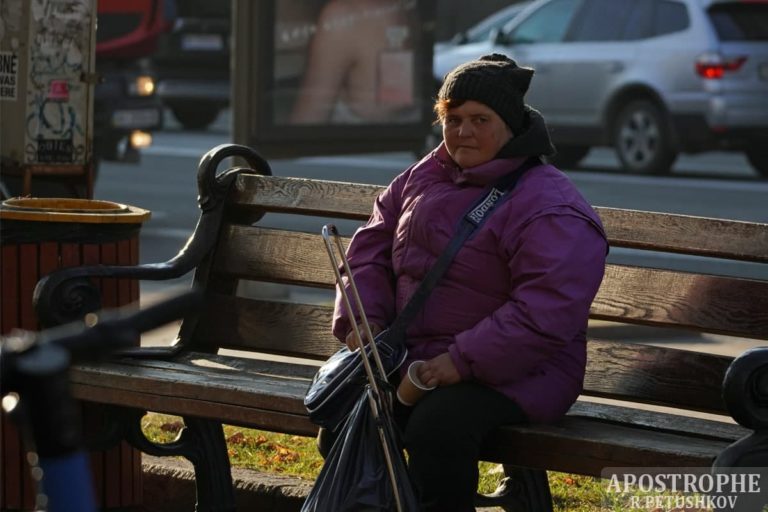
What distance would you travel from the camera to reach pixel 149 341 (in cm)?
743

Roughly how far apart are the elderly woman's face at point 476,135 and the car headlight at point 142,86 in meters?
10.1

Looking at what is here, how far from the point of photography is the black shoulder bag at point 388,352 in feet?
13.0

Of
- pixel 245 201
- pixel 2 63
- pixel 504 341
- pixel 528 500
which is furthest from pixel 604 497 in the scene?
pixel 2 63

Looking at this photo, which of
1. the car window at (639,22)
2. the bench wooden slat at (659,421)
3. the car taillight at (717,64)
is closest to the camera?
the bench wooden slat at (659,421)

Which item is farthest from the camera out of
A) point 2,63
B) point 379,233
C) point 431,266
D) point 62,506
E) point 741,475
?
point 2,63

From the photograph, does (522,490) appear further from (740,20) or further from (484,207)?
(740,20)

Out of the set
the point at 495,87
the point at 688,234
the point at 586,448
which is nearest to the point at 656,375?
the point at 688,234

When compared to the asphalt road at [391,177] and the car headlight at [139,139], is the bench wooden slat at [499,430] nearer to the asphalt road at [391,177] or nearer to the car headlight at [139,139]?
the asphalt road at [391,177]

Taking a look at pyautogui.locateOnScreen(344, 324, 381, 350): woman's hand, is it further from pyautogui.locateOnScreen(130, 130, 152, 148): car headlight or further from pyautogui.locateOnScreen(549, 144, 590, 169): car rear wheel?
pyautogui.locateOnScreen(549, 144, 590, 169): car rear wheel

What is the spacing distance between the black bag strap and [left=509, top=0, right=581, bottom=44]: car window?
1346 centimetres

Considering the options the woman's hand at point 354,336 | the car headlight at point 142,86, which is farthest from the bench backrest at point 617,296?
the car headlight at point 142,86

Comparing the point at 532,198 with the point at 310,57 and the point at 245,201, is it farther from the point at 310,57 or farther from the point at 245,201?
the point at 310,57

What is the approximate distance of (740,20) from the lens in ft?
52.8

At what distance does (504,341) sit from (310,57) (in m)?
6.28
